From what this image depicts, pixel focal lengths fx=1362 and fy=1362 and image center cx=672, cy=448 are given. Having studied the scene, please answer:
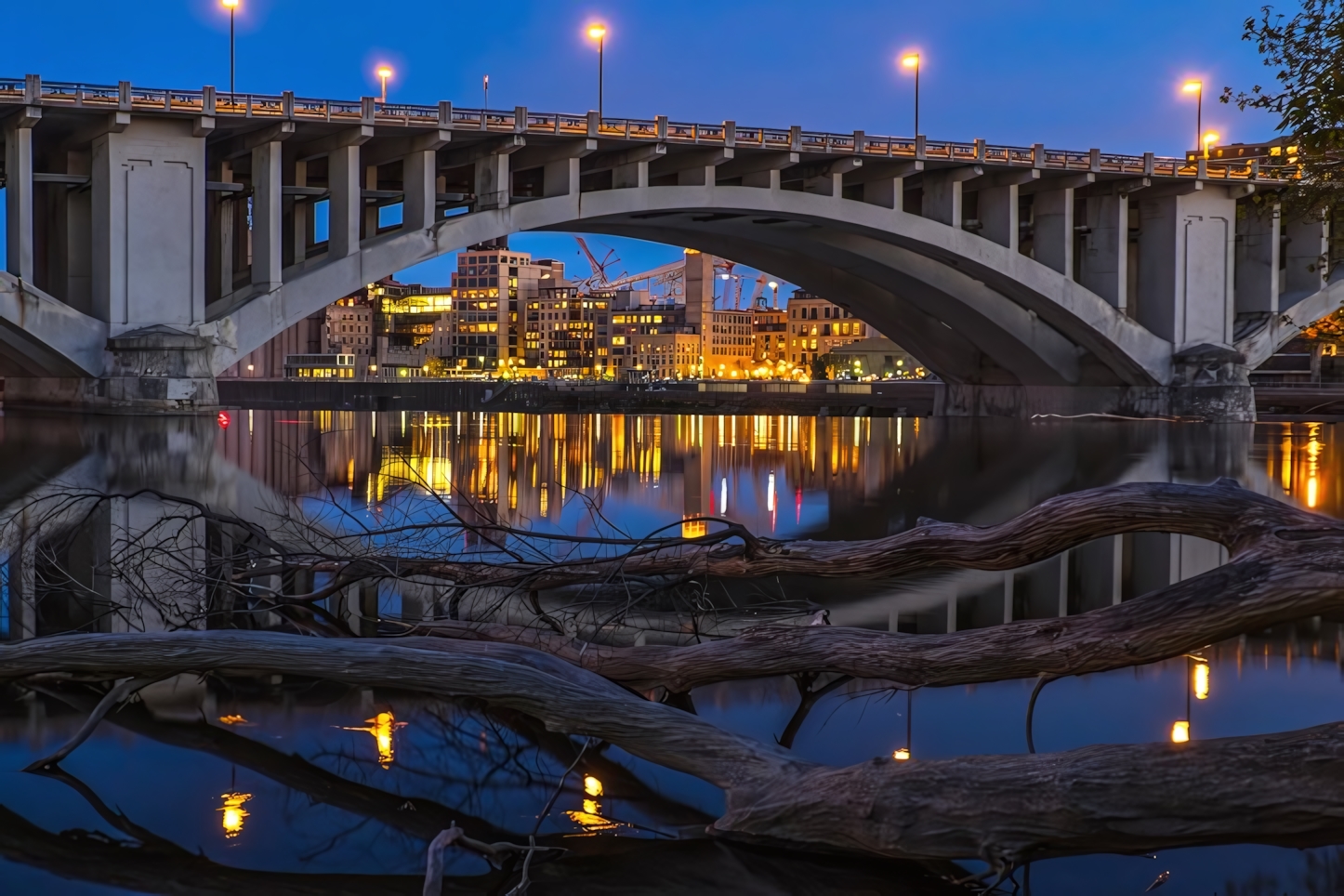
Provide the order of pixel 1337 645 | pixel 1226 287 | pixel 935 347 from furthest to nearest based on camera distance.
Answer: pixel 935 347
pixel 1226 287
pixel 1337 645

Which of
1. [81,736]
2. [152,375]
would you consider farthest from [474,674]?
[152,375]

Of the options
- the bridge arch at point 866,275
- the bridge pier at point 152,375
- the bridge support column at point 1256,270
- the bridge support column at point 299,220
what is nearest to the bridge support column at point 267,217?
the bridge arch at point 866,275

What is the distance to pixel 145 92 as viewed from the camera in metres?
36.5

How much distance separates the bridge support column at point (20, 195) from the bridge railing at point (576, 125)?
0.92 metres

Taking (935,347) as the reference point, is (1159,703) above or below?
below

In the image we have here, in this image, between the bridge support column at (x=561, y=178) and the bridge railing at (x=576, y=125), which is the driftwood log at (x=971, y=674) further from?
the bridge support column at (x=561, y=178)

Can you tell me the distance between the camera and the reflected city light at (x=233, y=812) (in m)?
4.56

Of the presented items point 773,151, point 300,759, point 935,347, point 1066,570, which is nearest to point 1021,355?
point 935,347

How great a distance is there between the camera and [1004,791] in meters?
4.12

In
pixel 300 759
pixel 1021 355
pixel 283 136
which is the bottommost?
pixel 300 759

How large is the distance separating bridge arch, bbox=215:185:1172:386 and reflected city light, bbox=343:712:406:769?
33.8 metres

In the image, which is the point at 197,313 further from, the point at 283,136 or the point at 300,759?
the point at 300,759

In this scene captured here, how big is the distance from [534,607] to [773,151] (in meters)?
38.5

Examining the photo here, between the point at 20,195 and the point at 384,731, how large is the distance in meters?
33.7
